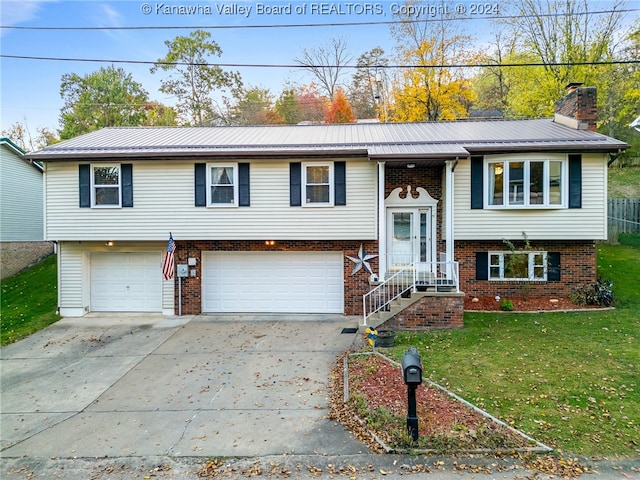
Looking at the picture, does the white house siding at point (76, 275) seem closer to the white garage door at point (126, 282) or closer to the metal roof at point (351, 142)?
the white garage door at point (126, 282)

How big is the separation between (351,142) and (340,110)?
15.4 metres

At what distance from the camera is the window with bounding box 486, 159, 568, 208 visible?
10867mm

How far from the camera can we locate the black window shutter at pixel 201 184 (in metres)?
11.4

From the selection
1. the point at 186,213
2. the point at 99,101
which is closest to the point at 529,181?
the point at 186,213

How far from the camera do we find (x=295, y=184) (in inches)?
446

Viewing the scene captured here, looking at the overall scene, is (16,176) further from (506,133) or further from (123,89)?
(506,133)

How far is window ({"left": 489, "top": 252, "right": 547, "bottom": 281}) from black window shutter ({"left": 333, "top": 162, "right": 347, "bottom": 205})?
5.05m

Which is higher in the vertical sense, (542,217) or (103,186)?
(103,186)

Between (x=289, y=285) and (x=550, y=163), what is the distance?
8.83m

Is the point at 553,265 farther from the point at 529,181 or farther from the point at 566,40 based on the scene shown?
the point at 566,40

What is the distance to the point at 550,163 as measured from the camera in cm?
1087

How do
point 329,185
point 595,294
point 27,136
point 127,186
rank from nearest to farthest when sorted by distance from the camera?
point 595,294 < point 329,185 < point 127,186 < point 27,136

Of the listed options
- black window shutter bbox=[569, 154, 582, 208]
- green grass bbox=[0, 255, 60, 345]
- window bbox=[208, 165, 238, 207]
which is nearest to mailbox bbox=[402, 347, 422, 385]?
window bbox=[208, 165, 238, 207]

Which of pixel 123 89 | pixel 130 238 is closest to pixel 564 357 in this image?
pixel 130 238
